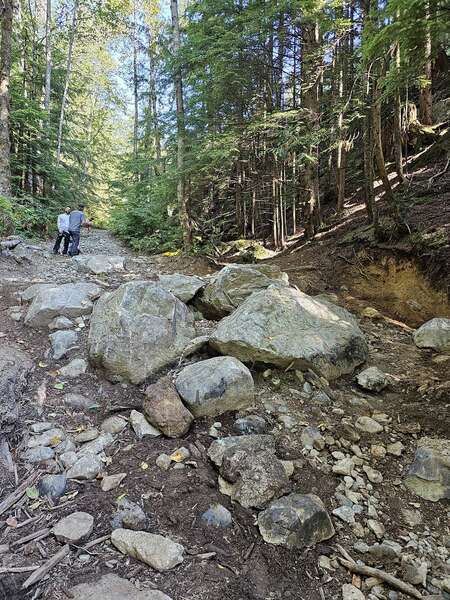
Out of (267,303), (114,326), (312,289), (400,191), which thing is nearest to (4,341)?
(114,326)

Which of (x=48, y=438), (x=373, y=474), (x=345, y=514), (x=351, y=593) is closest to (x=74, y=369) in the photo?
(x=48, y=438)

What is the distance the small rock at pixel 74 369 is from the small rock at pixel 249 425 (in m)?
2.06

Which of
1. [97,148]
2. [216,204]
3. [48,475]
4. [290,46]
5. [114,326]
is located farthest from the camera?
[97,148]

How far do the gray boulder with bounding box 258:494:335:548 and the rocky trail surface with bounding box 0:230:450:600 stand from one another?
0.01 metres

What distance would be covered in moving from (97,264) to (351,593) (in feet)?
26.7

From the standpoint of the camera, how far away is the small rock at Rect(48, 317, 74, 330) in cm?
527

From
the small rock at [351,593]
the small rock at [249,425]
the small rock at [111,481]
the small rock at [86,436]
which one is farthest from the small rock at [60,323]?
the small rock at [351,593]

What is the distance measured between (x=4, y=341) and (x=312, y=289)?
216 inches

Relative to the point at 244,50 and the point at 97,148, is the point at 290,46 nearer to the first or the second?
the point at 244,50

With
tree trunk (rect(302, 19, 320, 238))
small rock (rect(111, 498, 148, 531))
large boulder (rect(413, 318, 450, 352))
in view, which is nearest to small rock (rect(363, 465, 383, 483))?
small rock (rect(111, 498, 148, 531))

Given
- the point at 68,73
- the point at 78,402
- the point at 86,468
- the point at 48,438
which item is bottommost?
the point at 86,468

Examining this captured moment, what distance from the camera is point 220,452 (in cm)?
318

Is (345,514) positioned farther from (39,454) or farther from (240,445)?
(39,454)

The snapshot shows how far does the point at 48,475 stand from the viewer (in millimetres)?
3021
